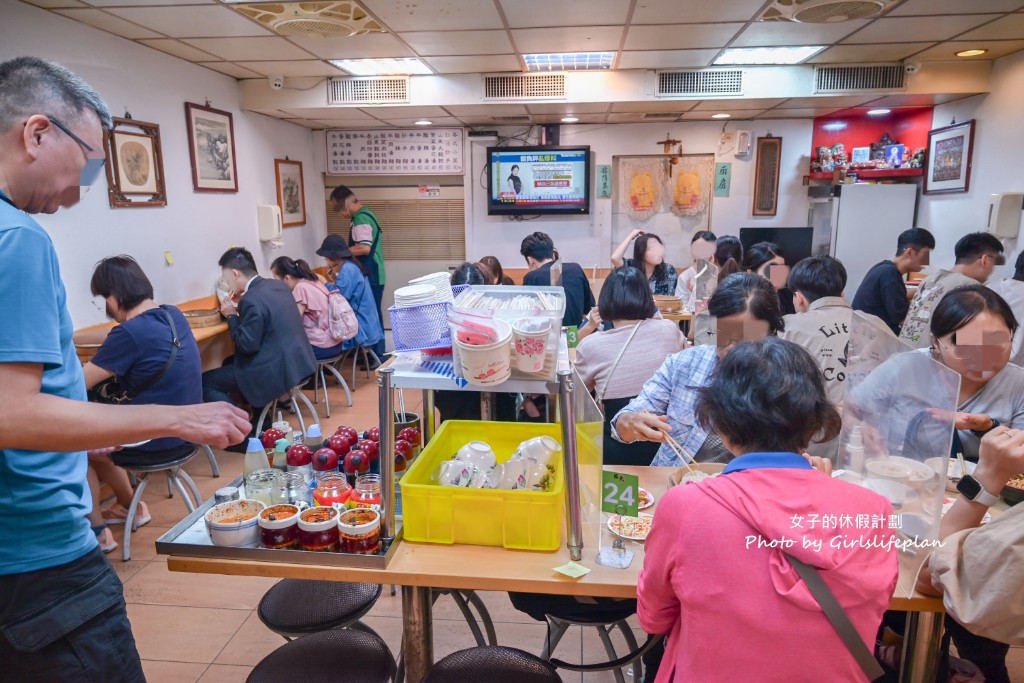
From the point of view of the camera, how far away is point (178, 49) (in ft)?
13.5

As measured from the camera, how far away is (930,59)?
463 centimetres

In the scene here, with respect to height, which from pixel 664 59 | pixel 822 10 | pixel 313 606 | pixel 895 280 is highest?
pixel 664 59

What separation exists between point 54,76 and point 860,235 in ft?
21.0

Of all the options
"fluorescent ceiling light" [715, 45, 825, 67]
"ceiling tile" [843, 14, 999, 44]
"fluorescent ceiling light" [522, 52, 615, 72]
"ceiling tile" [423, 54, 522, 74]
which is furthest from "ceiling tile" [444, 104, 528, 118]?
"ceiling tile" [843, 14, 999, 44]

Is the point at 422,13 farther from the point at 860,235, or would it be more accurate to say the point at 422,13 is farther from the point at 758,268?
the point at 860,235

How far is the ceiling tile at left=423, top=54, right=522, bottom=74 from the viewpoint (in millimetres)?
4508

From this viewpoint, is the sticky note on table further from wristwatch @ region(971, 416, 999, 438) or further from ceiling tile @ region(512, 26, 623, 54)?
ceiling tile @ region(512, 26, 623, 54)

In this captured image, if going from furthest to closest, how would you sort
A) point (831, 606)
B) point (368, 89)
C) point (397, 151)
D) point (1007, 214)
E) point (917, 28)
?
point (397, 151) < point (368, 89) < point (1007, 214) < point (917, 28) < point (831, 606)

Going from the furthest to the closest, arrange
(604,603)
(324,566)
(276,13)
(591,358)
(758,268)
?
(758,268), (276,13), (591,358), (604,603), (324,566)

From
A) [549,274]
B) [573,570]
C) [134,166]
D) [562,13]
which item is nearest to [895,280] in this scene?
[549,274]

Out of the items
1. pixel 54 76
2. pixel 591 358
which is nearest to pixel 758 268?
pixel 591 358

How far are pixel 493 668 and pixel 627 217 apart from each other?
5.86 metres

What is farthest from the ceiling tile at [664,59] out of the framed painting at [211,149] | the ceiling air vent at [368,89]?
the framed painting at [211,149]

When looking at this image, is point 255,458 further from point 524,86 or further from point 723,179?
point 723,179
